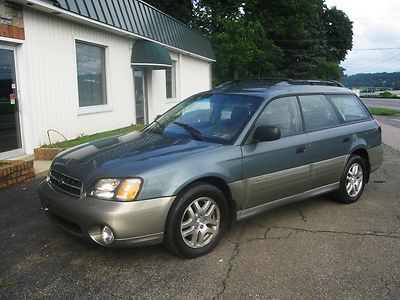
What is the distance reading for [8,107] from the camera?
8008mm

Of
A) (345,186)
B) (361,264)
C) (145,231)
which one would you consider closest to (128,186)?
(145,231)

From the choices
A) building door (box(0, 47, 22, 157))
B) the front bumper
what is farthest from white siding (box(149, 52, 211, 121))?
the front bumper

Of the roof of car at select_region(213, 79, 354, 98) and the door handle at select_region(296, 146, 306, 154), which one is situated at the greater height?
the roof of car at select_region(213, 79, 354, 98)

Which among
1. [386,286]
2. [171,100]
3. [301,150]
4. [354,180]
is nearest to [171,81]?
[171,100]

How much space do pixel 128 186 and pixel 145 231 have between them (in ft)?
1.32

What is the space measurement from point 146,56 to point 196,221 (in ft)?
32.9

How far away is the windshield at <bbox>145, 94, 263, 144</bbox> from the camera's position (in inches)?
177

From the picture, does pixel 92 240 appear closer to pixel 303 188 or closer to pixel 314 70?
pixel 303 188

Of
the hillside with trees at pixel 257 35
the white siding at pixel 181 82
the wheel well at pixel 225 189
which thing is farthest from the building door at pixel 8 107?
the hillside with trees at pixel 257 35

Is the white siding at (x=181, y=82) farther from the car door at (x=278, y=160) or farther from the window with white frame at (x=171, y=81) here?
the car door at (x=278, y=160)

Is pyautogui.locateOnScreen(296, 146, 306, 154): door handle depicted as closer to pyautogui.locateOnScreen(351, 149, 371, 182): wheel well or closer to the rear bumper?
pyautogui.locateOnScreen(351, 149, 371, 182): wheel well

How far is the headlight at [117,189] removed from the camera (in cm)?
355

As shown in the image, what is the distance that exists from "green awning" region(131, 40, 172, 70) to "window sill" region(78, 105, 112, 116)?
2.03 meters

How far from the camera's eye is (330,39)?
181 ft
